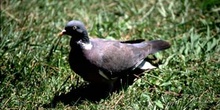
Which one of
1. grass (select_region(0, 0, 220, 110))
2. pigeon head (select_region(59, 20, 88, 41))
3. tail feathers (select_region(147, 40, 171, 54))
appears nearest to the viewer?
pigeon head (select_region(59, 20, 88, 41))

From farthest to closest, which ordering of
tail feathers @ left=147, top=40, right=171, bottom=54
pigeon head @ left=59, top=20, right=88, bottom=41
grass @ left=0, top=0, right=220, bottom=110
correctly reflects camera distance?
tail feathers @ left=147, top=40, right=171, bottom=54 < grass @ left=0, top=0, right=220, bottom=110 < pigeon head @ left=59, top=20, right=88, bottom=41

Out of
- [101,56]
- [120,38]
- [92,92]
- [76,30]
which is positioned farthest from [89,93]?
[120,38]

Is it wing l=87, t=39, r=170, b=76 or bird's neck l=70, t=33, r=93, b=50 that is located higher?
bird's neck l=70, t=33, r=93, b=50

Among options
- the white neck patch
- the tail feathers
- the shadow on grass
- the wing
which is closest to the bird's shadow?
the shadow on grass

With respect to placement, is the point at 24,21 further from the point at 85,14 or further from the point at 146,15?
the point at 146,15

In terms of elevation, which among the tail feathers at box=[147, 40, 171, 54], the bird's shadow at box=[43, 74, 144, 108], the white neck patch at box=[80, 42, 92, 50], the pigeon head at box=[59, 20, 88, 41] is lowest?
the bird's shadow at box=[43, 74, 144, 108]

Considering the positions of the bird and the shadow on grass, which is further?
the shadow on grass

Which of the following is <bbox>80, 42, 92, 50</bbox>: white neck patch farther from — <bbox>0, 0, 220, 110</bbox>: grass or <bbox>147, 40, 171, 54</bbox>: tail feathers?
<bbox>147, 40, 171, 54</bbox>: tail feathers
